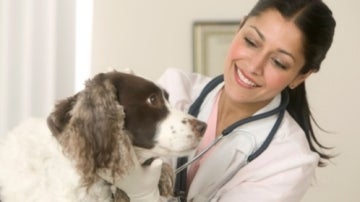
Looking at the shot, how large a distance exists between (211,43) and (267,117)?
846 mm

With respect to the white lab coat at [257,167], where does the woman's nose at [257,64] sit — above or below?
above

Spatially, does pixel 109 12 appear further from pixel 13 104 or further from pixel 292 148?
pixel 292 148

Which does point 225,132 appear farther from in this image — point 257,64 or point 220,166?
point 257,64

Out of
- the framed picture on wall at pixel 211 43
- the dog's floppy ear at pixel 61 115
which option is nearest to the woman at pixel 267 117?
the dog's floppy ear at pixel 61 115

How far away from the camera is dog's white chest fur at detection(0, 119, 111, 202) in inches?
43.3

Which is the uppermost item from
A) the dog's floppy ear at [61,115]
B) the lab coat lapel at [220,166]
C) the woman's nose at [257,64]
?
the woman's nose at [257,64]

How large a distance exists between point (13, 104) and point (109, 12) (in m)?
0.59

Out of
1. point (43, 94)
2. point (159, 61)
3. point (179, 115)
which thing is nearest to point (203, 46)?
point (159, 61)

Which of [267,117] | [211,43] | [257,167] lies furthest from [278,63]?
[211,43]

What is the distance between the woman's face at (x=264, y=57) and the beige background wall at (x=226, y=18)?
32.9 inches

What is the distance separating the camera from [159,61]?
2.24 metres

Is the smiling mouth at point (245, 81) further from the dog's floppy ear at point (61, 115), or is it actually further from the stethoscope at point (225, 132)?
the dog's floppy ear at point (61, 115)

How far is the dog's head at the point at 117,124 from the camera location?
1.08 meters

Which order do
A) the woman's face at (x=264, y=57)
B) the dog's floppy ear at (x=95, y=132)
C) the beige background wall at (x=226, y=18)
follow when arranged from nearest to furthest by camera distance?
1. the dog's floppy ear at (x=95, y=132)
2. the woman's face at (x=264, y=57)
3. the beige background wall at (x=226, y=18)
